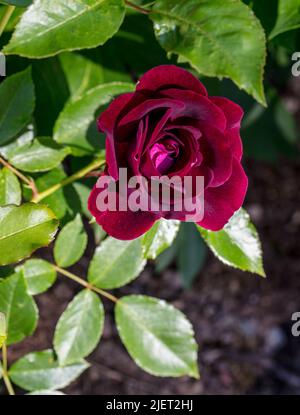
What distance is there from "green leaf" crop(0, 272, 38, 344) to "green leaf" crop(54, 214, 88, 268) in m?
0.09

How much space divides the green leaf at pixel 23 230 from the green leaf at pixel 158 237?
132mm

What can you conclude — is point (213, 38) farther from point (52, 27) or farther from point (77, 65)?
point (77, 65)

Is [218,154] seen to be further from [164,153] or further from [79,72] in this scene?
[79,72]

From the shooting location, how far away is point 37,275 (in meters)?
0.89

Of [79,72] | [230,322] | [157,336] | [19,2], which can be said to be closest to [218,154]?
[19,2]

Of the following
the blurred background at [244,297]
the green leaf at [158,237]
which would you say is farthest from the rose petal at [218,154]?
the blurred background at [244,297]

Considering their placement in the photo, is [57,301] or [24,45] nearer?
[24,45]

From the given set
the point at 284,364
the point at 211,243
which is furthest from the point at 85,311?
the point at 284,364

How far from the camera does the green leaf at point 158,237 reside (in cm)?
75

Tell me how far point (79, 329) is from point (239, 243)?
10.3 inches

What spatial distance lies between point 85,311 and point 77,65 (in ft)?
1.33

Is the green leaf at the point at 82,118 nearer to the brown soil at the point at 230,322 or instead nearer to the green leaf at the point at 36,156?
the green leaf at the point at 36,156

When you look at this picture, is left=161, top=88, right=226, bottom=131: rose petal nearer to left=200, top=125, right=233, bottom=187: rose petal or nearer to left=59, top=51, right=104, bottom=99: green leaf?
Result: left=200, top=125, right=233, bottom=187: rose petal

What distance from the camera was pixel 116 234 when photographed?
25.4 inches
